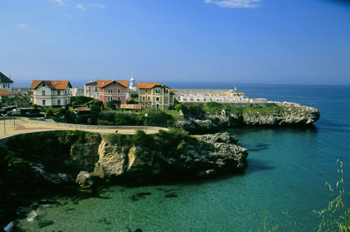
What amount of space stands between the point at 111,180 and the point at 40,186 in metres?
6.91

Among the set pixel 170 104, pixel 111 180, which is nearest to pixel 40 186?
pixel 111 180

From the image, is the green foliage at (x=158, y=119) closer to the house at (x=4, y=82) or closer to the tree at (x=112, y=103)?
the tree at (x=112, y=103)

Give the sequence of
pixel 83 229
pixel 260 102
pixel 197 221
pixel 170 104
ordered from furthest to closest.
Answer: pixel 260 102, pixel 170 104, pixel 197 221, pixel 83 229

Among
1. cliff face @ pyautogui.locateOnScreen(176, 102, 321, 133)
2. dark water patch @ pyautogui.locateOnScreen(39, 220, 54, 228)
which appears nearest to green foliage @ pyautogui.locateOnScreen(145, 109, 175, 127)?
cliff face @ pyautogui.locateOnScreen(176, 102, 321, 133)

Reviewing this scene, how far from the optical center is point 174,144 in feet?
106

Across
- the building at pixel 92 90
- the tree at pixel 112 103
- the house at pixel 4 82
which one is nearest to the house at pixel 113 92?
the tree at pixel 112 103

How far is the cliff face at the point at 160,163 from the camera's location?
96.9 ft

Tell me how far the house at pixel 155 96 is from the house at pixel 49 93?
53.9 ft

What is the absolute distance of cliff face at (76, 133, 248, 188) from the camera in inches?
1163

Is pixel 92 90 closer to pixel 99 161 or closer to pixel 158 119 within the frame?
pixel 158 119

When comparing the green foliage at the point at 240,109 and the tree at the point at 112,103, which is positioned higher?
the tree at the point at 112,103

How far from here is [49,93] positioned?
51094 millimetres

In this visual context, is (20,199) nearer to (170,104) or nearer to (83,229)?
(83,229)

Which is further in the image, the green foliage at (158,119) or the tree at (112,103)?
the tree at (112,103)
